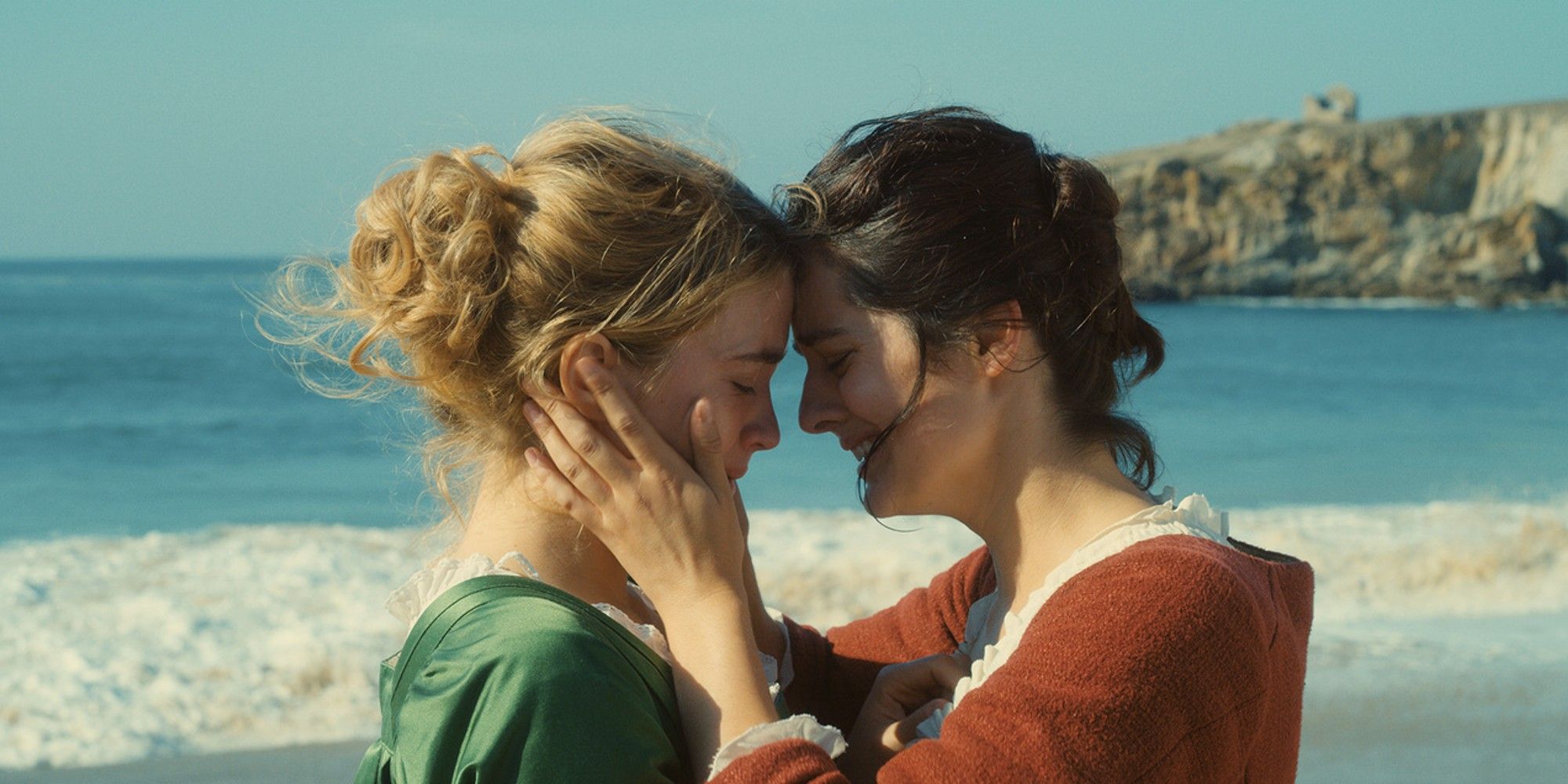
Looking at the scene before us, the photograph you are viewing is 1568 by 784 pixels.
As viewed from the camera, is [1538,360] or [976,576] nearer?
[976,576]

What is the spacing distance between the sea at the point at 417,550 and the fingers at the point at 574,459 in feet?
2.44

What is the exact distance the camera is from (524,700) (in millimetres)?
1882

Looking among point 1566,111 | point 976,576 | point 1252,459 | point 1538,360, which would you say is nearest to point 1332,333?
point 1538,360

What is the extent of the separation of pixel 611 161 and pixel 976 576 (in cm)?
121

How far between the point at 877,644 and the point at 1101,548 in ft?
2.97

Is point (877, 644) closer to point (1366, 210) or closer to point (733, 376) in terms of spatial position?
point (733, 376)

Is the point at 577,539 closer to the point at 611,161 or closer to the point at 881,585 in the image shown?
the point at 611,161

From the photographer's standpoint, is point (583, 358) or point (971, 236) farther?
point (971, 236)

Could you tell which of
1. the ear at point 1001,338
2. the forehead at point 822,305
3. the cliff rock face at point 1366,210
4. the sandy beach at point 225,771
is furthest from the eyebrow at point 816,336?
the cliff rock face at point 1366,210

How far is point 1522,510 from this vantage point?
35.6ft

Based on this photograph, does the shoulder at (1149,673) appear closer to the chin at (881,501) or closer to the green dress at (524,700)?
the green dress at (524,700)

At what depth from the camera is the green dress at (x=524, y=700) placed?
6.16 ft

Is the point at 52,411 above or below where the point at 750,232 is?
below

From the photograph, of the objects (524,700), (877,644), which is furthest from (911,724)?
(524,700)
